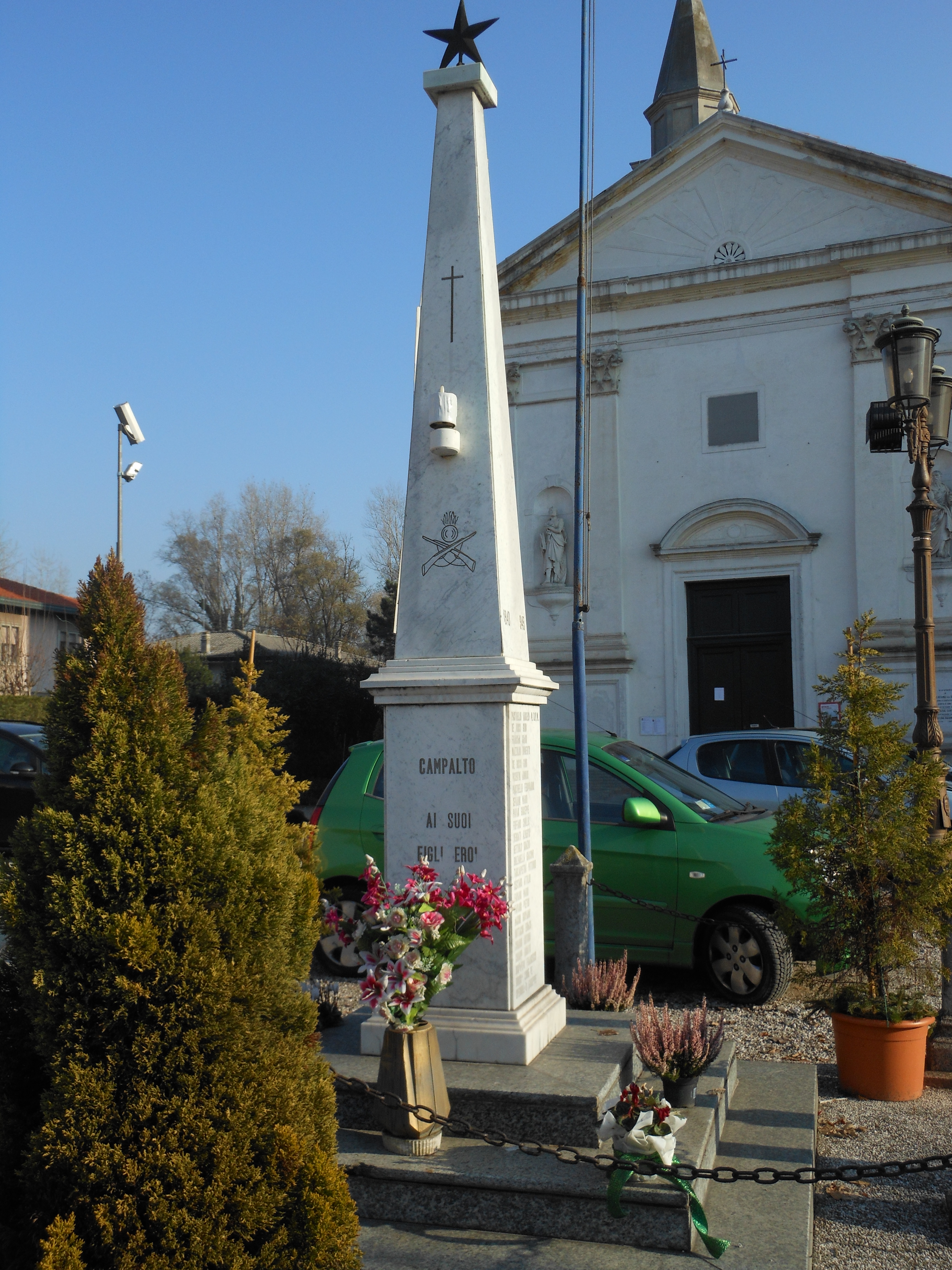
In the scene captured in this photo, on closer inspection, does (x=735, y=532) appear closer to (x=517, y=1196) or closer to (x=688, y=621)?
(x=688, y=621)

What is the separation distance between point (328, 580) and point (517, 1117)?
152 ft

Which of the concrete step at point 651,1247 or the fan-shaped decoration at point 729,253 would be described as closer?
the concrete step at point 651,1247

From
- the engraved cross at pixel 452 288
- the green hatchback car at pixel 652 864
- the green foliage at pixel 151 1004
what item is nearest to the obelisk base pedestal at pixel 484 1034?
A: the green foliage at pixel 151 1004

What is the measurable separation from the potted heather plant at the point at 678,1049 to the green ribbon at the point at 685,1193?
2.15ft

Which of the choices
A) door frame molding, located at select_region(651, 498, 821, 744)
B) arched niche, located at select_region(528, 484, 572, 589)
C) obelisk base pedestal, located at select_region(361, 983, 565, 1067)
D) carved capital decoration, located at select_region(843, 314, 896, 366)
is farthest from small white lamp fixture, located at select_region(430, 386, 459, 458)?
carved capital decoration, located at select_region(843, 314, 896, 366)

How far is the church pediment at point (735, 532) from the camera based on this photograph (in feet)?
64.6

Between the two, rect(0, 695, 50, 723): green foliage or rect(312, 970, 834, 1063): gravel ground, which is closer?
rect(312, 970, 834, 1063): gravel ground

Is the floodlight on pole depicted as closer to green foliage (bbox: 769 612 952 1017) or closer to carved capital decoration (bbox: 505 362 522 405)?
carved capital decoration (bbox: 505 362 522 405)

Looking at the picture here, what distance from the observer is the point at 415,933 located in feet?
13.5

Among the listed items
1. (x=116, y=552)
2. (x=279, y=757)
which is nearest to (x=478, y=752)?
(x=279, y=757)

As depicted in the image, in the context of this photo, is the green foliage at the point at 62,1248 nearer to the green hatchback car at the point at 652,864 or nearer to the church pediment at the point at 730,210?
the green hatchback car at the point at 652,864

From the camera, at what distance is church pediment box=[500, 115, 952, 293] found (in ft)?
64.3

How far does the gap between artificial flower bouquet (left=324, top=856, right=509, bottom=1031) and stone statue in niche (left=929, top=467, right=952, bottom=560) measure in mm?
15991

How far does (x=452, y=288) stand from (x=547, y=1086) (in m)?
3.84
